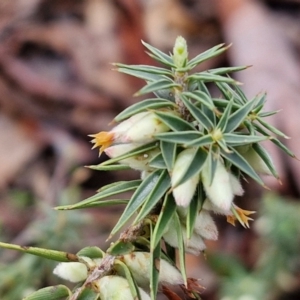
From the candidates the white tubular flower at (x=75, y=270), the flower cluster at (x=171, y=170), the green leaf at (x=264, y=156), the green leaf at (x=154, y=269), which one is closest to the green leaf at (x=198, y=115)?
the flower cluster at (x=171, y=170)

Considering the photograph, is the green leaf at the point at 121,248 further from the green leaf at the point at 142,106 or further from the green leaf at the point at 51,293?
the green leaf at the point at 142,106

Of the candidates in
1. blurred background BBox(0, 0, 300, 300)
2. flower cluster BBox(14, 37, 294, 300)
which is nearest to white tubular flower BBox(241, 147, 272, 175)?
flower cluster BBox(14, 37, 294, 300)

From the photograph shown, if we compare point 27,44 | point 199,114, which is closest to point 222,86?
point 199,114

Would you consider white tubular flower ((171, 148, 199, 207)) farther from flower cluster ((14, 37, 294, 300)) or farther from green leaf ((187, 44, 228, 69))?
green leaf ((187, 44, 228, 69))

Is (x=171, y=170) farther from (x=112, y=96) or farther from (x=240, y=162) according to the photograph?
(x=112, y=96)

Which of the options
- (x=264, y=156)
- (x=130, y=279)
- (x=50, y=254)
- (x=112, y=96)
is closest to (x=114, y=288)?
(x=130, y=279)
